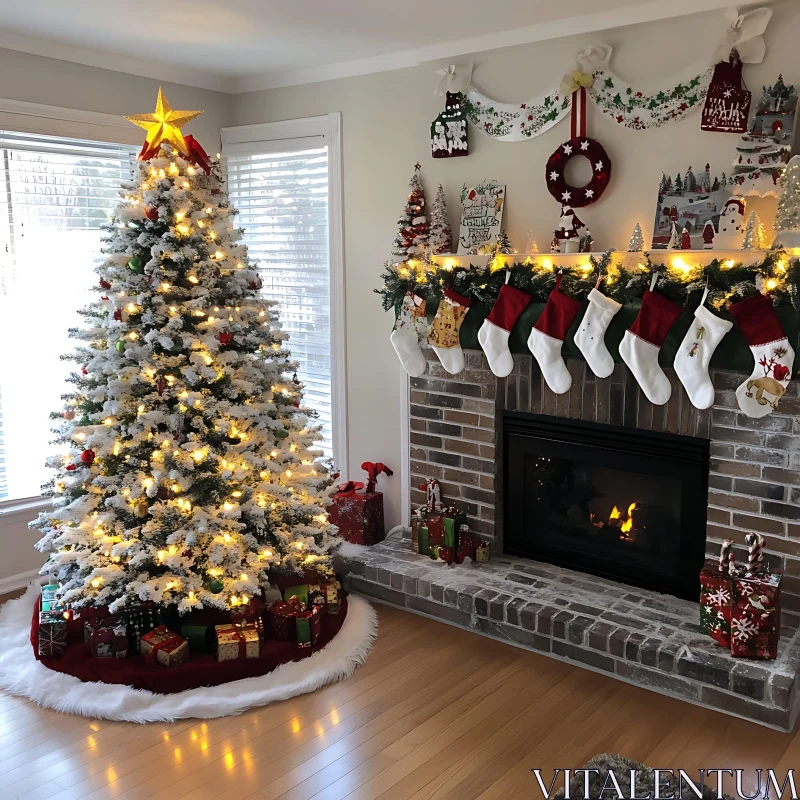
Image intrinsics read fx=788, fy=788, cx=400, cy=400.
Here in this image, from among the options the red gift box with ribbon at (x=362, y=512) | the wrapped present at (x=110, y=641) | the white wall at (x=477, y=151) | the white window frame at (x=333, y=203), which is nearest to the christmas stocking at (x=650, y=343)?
the white wall at (x=477, y=151)

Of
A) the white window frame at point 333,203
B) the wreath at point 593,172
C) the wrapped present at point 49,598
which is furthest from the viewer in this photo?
the white window frame at point 333,203

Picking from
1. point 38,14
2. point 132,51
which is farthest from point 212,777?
point 132,51

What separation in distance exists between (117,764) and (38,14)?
2923 millimetres

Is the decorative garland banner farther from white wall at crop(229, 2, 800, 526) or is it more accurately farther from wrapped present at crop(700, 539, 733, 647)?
wrapped present at crop(700, 539, 733, 647)

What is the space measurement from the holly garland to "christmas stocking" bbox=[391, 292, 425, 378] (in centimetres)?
120

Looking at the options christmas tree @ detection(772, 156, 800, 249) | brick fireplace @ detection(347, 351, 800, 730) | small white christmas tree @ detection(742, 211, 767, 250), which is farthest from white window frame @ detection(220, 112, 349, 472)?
christmas tree @ detection(772, 156, 800, 249)

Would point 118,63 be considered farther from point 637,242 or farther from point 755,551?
point 755,551

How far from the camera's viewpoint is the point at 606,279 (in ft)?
10.3

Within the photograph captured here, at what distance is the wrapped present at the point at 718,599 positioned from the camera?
2.89 metres

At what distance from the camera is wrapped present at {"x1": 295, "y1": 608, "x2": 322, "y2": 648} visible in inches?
125

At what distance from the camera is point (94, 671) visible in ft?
9.88

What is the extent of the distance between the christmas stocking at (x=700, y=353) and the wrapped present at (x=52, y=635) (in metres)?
2.60

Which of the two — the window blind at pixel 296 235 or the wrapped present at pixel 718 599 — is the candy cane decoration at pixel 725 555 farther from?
the window blind at pixel 296 235

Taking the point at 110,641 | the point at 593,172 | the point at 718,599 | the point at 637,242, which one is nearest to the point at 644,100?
the point at 593,172
